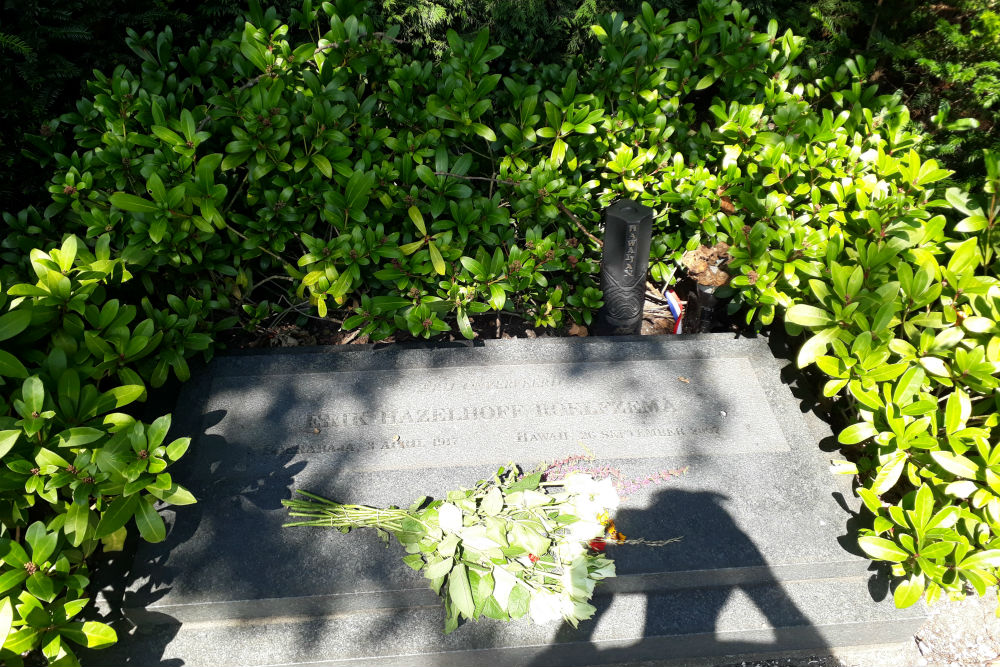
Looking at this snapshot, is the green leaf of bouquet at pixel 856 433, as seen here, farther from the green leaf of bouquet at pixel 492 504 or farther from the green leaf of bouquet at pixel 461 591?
the green leaf of bouquet at pixel 461 591

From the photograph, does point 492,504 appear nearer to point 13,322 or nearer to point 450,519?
point 450,519

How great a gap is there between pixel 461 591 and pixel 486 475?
61 cm

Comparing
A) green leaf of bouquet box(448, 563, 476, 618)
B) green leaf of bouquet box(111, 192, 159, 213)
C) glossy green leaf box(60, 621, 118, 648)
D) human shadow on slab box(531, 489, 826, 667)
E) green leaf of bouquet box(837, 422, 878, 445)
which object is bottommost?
human shadow on slab box(531, 489, 826, 667)

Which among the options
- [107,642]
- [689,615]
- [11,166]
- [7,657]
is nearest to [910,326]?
[689,615]

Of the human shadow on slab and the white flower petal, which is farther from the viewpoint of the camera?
the human shadow on slab

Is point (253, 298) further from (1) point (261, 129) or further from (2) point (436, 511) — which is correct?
(2) point (436, 511)

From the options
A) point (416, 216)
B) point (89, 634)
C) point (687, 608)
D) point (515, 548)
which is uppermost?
point (416, 216)

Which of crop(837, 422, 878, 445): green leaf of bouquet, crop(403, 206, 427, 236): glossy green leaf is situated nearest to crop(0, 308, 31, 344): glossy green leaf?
crop(403, 206, 427, 236): glossy green leaf

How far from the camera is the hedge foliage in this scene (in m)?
2.04

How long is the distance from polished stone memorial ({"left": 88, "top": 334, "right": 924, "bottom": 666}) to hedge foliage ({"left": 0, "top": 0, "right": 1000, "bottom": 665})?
0.22 m

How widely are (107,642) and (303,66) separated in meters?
2.47

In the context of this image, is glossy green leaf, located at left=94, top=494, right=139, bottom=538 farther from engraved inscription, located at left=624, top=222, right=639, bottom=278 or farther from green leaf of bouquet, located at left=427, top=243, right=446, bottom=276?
engraved inscription, located at left=624, top=222, right=639, bottom=278

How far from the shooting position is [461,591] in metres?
1.90

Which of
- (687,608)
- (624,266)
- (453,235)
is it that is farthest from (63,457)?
(624,266)
